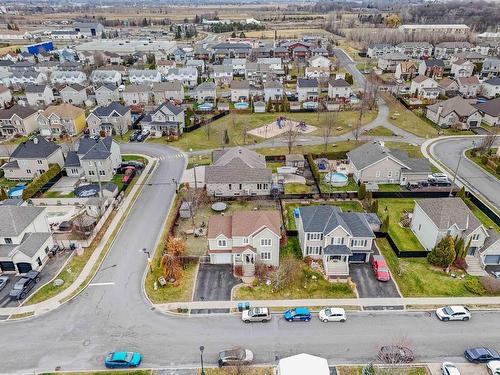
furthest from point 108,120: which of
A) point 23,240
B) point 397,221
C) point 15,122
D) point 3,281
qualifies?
point 397,221

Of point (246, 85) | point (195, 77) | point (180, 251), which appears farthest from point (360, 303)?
point (195, 77)

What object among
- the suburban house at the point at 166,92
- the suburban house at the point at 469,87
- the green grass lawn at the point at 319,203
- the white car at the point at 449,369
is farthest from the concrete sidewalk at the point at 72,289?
the suburban house at the point at 469,87

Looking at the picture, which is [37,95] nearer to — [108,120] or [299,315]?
[108,120]

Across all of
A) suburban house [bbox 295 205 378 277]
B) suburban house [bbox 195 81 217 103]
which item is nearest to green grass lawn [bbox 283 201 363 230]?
suburban house [bbox 295 205 378 277]

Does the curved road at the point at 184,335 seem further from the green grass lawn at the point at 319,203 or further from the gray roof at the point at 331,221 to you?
the green grass lawn at the point at 319,203

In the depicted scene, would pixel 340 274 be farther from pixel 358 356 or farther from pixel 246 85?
pixel 246 85

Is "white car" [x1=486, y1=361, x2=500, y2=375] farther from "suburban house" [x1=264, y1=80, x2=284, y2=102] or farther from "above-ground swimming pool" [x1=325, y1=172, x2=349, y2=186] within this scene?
"suburban house" [x1=264, y1=80, x2=284, y2=102]

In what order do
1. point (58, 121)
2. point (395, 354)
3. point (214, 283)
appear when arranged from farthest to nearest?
point (58, 121)
point (214, 283)
point (395, 354)
